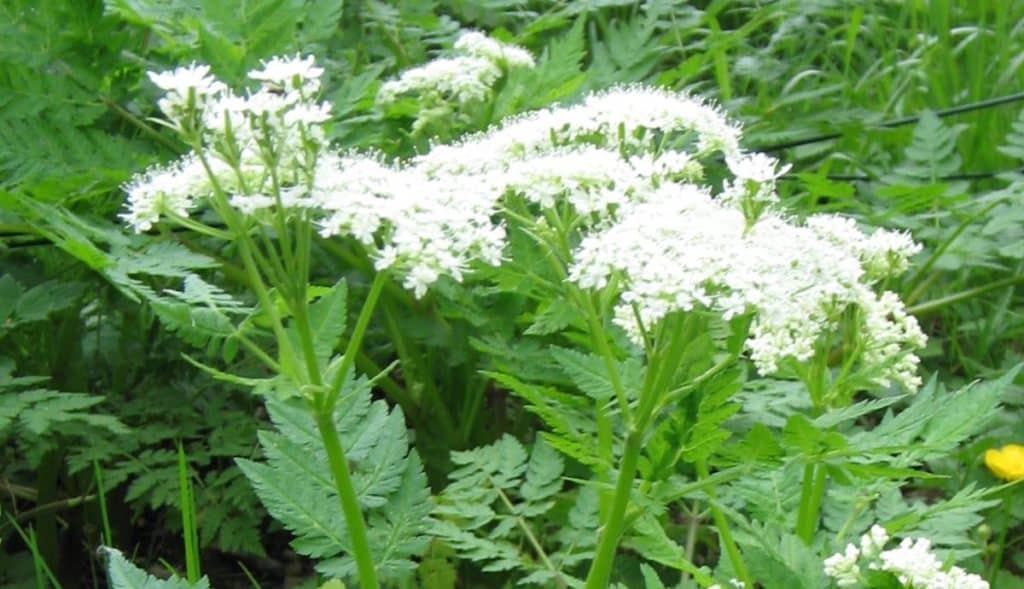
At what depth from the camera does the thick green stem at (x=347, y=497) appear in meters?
1.54

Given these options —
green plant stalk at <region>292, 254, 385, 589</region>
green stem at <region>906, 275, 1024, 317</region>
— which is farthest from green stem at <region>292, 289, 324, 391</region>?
green stem at <region>906, 275, 1024, 317</region>

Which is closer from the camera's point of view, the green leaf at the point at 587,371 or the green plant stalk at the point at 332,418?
the green plant stalk at the point at 332,418

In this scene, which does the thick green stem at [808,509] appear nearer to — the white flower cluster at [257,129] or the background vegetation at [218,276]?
the background vegetation at [218,276]

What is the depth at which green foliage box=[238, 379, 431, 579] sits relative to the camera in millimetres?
1738

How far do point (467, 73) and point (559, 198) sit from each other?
3.31 ft

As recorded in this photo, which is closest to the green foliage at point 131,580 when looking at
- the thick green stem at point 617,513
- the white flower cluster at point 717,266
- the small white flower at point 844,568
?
the thick green stem at point 617,513

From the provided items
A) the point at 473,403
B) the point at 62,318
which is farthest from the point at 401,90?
the point at 62,318

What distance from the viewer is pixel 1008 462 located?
2.48 meters

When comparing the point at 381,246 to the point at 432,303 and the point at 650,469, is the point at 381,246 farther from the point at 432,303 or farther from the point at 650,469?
the point at 650,469

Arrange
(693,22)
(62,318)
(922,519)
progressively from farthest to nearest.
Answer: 1. (693,22)
2. (62,318)
3. (922,519)

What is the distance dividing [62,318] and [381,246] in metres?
0.83

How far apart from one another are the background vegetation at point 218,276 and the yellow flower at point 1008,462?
0.32 feet

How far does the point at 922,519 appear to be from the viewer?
1786 millimetres

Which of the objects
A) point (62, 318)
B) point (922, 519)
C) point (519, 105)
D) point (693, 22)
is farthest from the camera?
point (693, 22)
